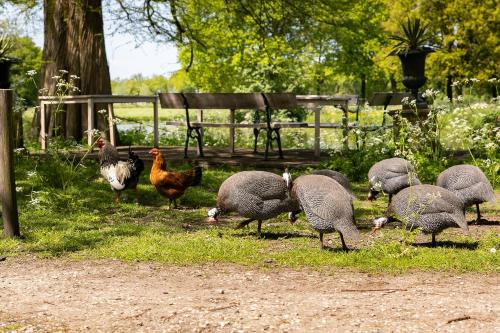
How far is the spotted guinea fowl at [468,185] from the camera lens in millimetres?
8242

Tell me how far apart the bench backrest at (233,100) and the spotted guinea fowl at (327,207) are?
237 inches

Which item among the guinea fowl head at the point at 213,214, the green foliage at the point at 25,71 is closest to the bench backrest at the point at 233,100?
the green foliage at the point at 25,71

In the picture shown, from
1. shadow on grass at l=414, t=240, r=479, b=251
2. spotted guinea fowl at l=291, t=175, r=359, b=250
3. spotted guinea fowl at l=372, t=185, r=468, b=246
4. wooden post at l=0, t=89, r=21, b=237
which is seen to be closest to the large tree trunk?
wooden post at l=0, t=89, r=21, b=237

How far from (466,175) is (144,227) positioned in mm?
3878

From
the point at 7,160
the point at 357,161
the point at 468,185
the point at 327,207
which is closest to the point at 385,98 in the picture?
the point at 357,161

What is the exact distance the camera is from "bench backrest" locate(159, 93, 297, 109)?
13.2 meters

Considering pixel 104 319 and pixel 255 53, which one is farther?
pixel 255 53

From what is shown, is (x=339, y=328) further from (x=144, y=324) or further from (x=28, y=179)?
(x=28, y=179)

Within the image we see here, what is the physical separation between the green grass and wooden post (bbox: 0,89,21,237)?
1.13 ft

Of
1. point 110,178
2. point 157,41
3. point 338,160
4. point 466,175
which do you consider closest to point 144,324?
point 466,175

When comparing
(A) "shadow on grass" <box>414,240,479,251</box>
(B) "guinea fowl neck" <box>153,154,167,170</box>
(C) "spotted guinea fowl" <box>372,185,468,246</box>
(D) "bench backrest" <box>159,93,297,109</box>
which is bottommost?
(A) "shadow on grass" <box>414,240,479,251</box>

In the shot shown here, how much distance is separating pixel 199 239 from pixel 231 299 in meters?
2.47

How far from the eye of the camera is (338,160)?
12906 mm

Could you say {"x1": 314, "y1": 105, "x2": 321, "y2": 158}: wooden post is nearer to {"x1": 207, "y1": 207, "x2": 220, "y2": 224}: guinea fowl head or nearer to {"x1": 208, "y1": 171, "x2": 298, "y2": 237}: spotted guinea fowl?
{"x1": 207, "y1": 207, "x2": 220, "y2": 224}: guinea fowl head
